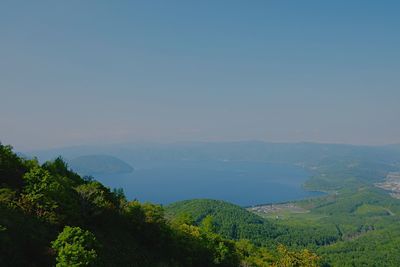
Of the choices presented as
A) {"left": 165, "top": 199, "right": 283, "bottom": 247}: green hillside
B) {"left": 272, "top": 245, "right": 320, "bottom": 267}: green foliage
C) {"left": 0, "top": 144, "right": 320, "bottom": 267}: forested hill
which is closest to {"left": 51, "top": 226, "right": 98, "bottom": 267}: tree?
{"left": 0, "top": 144, "right": 320, "bottom": 267}: forested hill

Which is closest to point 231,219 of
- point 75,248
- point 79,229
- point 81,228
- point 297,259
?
point 297,259

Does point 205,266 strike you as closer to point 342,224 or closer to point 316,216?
point 342,224

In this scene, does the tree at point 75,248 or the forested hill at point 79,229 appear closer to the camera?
the tree at point 75,248

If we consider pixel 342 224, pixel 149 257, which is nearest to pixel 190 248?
pixel 149 257

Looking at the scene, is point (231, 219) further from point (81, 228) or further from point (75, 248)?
point (75, 248)

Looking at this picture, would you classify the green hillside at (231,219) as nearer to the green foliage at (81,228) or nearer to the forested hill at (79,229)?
the green foliage at (81,228)

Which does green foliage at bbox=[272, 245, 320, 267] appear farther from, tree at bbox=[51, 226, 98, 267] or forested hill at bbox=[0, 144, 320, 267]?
tree at bbox=[51, 226, 98, 267]

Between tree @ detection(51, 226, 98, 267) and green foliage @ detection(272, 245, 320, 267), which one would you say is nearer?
tree @ detection(51, 226, 98, 267)

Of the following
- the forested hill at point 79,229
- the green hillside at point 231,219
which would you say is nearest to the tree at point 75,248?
the forested hill at point 79,229
